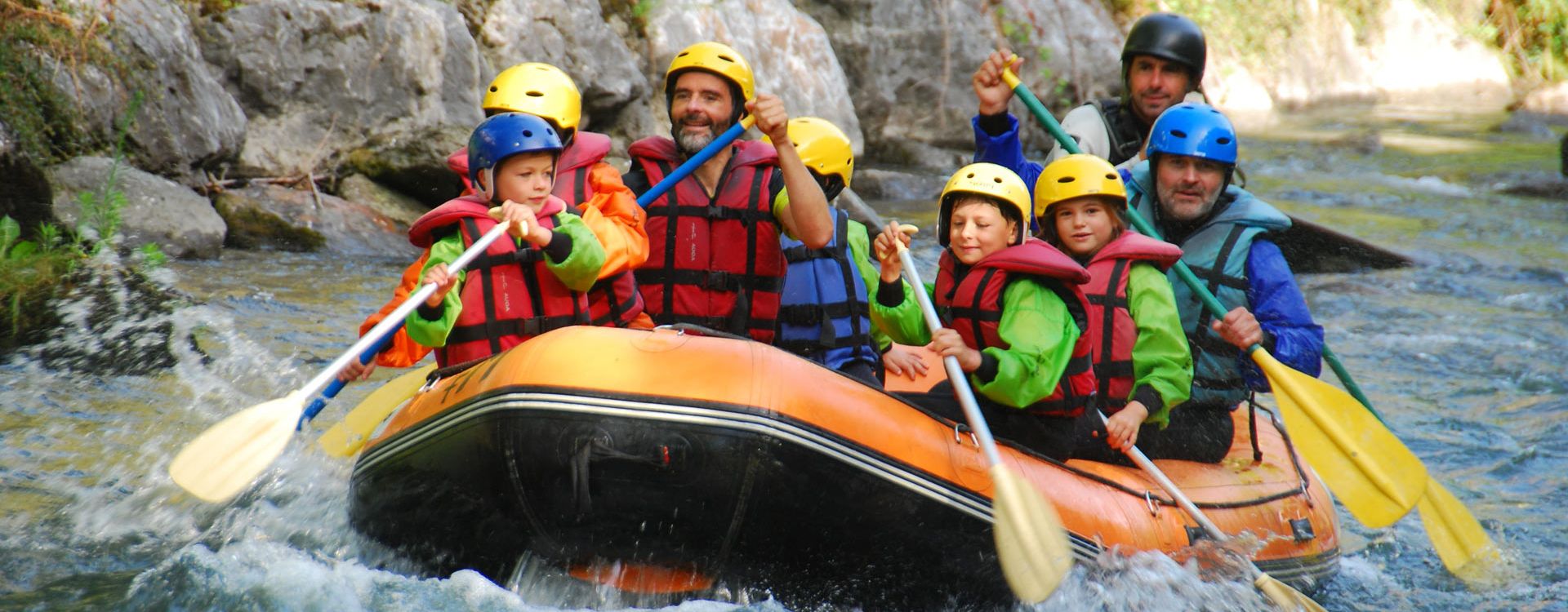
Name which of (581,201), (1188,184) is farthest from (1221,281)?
(581,201)

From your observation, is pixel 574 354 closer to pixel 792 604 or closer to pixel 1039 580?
pixel 792 604

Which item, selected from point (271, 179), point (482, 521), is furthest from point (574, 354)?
point (271, 179)

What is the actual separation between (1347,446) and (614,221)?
246cm

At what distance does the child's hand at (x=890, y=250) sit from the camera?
3816 mm

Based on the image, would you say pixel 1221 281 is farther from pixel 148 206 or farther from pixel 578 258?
pixel 148 206

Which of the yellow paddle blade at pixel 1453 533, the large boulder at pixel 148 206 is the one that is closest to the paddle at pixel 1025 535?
the yellow paddle blade at pixel 1453 533

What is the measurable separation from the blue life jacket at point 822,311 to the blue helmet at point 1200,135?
1.13m

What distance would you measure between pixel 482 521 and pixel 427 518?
19 centimetres

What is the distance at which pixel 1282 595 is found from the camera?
12.9ft

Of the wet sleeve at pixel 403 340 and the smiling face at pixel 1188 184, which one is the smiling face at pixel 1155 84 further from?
the wet sleeve at pixel 403 340

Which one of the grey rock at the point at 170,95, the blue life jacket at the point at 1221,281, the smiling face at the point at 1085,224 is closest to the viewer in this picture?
the smiling face at the point at 1085,224

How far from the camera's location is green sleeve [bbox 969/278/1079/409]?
366 centimetres

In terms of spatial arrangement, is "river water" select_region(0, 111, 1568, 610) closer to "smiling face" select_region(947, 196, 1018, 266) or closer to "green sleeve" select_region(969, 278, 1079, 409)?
"green sleeve" select_region(969, 278, 1079, 409)

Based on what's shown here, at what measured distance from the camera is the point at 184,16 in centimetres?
810
